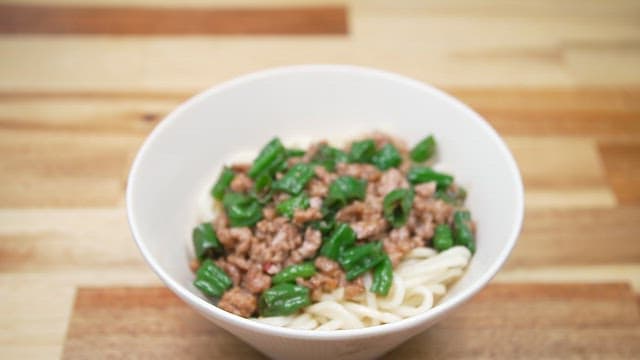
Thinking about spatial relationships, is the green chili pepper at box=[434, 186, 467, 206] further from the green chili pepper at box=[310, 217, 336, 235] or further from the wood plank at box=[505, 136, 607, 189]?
the wood plank at box=[505, 136, 607, 189]

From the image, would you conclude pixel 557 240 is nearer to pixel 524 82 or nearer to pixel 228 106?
pixel 524 82

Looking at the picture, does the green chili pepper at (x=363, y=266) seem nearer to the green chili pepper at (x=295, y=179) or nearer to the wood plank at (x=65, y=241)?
the green chili pepper at (x=295, y=179)

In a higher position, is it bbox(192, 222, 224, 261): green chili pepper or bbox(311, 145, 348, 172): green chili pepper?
bbox(311, 145, 348, 172): green chili pepper

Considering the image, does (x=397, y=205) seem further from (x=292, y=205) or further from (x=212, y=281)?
(x=212, y=281)

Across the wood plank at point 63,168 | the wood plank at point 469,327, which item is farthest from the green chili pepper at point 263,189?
the wood plank at point 63,168

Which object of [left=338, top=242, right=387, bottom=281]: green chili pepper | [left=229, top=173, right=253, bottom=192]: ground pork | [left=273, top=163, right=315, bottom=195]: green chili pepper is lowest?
[left=229, top=173, right=253, bottom=192]: ground pork

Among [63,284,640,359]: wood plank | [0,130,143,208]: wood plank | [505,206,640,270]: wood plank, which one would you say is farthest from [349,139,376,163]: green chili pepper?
[0,130,143,208]: wood plank

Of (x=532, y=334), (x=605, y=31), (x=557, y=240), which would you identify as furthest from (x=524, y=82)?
(x=532, y=334)
